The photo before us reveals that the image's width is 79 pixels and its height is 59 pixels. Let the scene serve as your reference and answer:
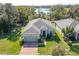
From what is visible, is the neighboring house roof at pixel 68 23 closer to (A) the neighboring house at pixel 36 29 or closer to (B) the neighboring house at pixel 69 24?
(B) the neighboring house at pixel 69 24

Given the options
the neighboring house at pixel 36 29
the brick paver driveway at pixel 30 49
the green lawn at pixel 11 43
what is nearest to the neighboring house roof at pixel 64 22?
the neighboring house at pixel 36 29

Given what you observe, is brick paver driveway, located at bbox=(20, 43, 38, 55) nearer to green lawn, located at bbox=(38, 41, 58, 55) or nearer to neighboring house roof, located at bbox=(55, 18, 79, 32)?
green lawn, located at bbox=(38, 41, 58, 55)

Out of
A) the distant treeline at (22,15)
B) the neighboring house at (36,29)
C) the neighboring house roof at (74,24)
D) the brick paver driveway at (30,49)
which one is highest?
the distant treeline at (22,15)

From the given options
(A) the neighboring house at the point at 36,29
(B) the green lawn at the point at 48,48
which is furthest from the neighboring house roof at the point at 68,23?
(B) the green lawn at the point at 48,48

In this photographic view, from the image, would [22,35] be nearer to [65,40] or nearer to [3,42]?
[3,42]

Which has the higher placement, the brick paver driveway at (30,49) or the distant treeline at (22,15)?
the distant treeline at (22,15)

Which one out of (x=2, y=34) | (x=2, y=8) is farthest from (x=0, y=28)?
(x=2, y=8)
